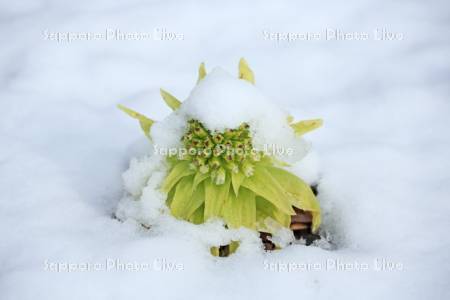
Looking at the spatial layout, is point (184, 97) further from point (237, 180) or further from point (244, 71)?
point (237, 180)

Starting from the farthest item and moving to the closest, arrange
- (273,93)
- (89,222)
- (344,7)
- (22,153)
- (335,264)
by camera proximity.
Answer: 1. (344,7)
2. (273,93)
3. (22,153)
4. (89,222)
5. (335,264)

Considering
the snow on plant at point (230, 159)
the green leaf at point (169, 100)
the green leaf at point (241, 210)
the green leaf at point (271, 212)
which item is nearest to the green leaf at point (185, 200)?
the snow on plant at point (230, 159)

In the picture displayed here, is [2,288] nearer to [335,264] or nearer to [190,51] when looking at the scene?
[335,264]

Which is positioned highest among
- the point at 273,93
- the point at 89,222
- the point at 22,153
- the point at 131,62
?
the point at 131,62

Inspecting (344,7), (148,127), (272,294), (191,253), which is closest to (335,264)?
(272,294)

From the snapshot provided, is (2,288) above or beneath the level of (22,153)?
beneath

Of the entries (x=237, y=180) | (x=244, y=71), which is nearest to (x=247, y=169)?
(x=237, y=180)
